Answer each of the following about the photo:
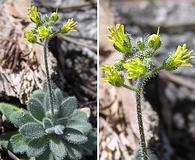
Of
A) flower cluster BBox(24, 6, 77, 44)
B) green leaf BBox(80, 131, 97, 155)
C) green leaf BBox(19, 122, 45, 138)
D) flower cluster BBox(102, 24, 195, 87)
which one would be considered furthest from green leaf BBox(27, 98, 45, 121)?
flower cluster BBox(102, 24, 195, 87)

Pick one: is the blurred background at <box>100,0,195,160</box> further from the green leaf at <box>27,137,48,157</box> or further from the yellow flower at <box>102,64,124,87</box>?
the yellow flower at <box>102,64,124,87</box>

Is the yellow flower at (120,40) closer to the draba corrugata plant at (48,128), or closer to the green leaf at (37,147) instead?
the draba corrugata plant at (48,128)

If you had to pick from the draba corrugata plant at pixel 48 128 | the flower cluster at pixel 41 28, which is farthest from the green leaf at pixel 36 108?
the flower cluster at pixel 41 28

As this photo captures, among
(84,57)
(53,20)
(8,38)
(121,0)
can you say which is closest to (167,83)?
(84,57)

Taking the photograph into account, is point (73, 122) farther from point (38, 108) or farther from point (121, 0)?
point (121, 0)

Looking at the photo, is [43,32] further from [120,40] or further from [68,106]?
[68,106]

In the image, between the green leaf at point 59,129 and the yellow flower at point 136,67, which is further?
the green leaf at point 59,129
